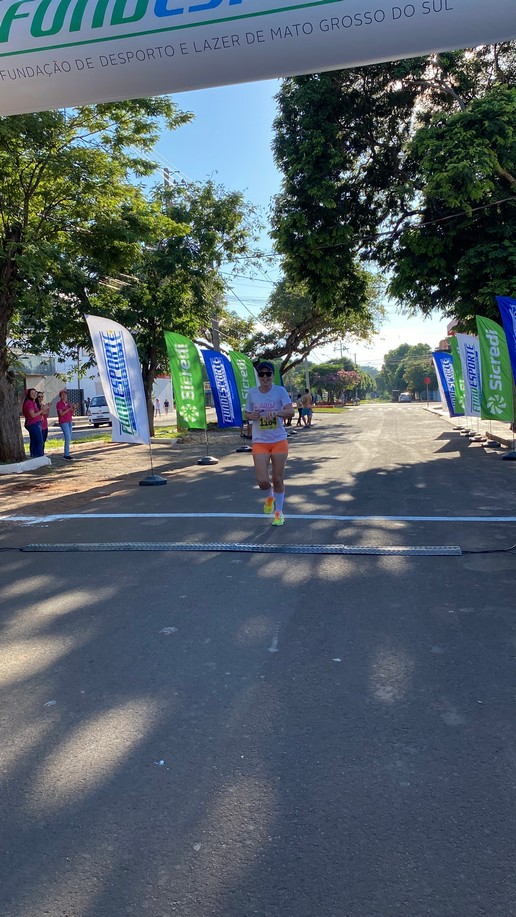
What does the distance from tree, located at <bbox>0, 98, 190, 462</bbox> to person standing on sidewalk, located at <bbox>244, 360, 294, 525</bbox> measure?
6.87m

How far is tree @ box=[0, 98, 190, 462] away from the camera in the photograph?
1312 centimetres

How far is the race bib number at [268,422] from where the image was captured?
7.77 m

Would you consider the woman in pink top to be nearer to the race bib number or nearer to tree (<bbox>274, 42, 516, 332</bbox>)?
tree (<bbox>274, 42, 516, 332</bbox>)

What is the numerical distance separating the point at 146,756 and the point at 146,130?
1473cm

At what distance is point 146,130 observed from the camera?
1505 cm

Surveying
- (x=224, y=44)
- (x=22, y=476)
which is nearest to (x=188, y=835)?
(x=224, y=44)

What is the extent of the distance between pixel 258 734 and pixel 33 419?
1374 cm

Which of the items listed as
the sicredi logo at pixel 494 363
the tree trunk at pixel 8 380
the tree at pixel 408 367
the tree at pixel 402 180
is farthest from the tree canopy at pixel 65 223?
the tree at pixel 408 367

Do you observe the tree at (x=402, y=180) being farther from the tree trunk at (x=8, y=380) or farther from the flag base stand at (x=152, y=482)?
the flag base stand at (x=152, y=482)


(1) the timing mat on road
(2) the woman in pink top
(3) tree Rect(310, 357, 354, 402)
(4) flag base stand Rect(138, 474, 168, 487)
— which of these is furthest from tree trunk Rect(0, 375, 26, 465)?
(3) tree Rect(310, 357, 354, 402)

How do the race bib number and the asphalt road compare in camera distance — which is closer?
the asphalt road

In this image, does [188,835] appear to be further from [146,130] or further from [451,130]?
[451,130]

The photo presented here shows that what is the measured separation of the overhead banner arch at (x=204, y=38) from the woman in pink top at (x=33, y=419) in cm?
942

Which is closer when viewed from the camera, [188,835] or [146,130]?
[188,835]
